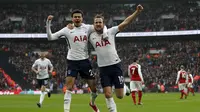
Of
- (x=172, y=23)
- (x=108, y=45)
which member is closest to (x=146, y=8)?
(x=172, y=23)

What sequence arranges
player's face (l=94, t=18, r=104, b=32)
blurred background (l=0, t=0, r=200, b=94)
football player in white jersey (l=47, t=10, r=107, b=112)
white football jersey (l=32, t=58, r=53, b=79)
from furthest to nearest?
blurred background (l=0, t=0, r=200, b=94) < white football jersey (l=32, t=58, r=53, b=79) < football player in white jersey (l=47, t=10, r=107, b=112) < player's face (l=94, t=18, r=104, b=32)

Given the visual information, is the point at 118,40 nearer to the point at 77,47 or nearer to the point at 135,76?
the point at 135,76

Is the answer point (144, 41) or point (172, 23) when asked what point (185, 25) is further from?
point (144, 41)

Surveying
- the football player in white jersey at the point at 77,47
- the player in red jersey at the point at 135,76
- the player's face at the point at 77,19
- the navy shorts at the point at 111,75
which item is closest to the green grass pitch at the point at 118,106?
the player in red jersey at the point at 135,76

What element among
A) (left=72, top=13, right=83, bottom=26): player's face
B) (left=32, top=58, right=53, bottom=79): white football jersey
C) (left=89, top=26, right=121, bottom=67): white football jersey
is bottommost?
(left=32, top=58, right=53, bottom=79): white football jersey

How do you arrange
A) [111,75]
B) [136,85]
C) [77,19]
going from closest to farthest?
[111,75]
[77,19]
[136,85]

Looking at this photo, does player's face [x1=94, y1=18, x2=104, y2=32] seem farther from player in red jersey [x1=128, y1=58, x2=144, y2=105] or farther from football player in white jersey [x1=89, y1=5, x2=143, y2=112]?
player in red jersey [x1=128, y1=58, x2=144, y2=105]

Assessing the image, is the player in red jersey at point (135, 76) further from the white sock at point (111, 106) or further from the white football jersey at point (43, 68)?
the white sock at point (111, 106)

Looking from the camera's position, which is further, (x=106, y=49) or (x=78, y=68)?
(x=78, y=68)

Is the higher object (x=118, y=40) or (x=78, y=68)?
(x=78, y=68)

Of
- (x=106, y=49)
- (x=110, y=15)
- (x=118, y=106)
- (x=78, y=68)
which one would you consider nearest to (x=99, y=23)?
(x=106, y=49)

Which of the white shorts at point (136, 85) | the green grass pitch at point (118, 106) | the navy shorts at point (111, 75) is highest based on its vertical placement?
A: the navy shorts at point (111, 75)

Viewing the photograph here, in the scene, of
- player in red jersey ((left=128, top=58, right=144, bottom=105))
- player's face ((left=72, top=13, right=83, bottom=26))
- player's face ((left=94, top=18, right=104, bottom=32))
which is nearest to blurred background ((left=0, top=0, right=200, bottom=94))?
player in red jersey ((left=128, top=58, right=144, bottom=105))

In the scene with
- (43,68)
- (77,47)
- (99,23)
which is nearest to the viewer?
(99,23)
